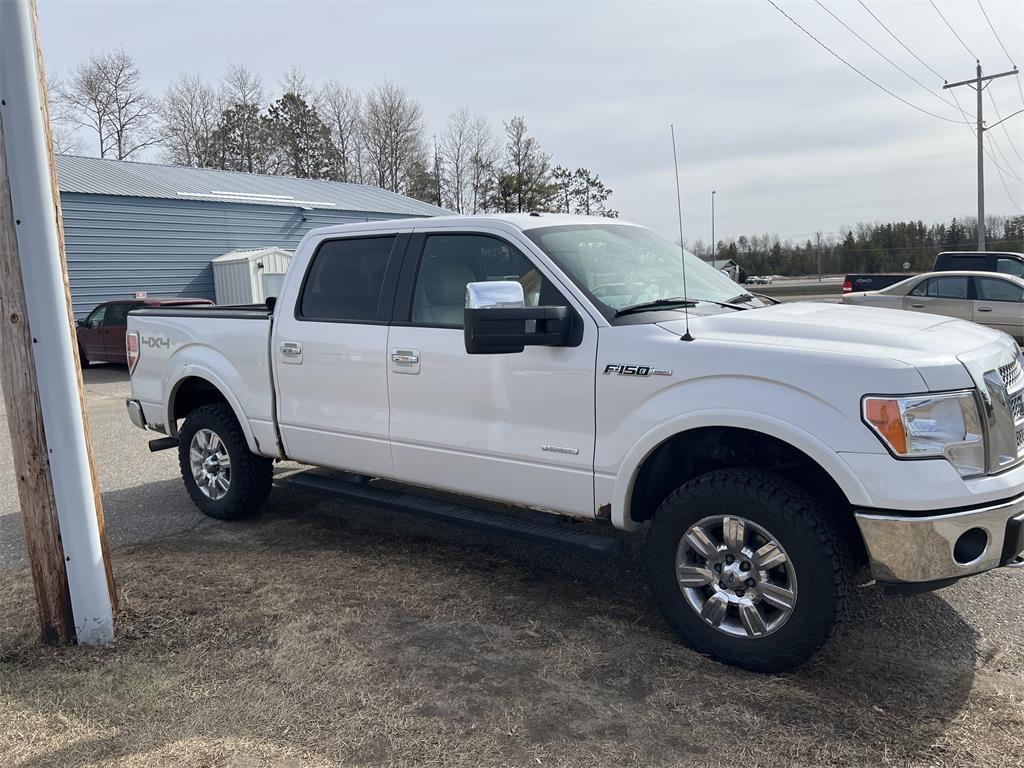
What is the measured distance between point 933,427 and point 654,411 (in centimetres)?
109

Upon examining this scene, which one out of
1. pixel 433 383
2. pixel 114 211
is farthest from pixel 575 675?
pixel 114 211

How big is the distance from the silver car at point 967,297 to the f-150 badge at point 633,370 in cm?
1223

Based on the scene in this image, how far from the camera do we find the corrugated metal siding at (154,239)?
69.1 feet

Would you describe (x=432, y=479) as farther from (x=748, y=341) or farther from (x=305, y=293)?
(x=748, y=341)

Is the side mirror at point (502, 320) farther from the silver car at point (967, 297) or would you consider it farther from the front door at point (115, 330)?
the front door at point (115, 330)

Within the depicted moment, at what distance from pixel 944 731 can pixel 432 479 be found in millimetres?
2649

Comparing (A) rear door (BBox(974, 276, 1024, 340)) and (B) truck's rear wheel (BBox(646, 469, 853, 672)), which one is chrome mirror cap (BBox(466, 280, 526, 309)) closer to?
(B) truck's rear wheel (BBox(646, 469, 853, 672))

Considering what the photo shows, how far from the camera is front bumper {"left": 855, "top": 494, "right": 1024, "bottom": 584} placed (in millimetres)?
3051

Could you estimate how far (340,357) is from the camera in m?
4.88

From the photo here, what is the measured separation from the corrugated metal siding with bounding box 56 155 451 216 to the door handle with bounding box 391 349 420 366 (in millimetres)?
19180

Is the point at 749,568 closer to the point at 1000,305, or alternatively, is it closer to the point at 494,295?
the point at 494,295

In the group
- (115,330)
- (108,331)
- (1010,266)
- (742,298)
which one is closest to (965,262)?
(1010,266)

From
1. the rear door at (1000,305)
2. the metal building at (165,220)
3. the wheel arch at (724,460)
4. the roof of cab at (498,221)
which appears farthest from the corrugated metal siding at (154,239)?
the wheel arch at (724,460)

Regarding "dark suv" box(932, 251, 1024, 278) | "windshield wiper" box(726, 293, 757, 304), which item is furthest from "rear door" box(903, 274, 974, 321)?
"windshield wiper" box(726, 293, 757, 304)
